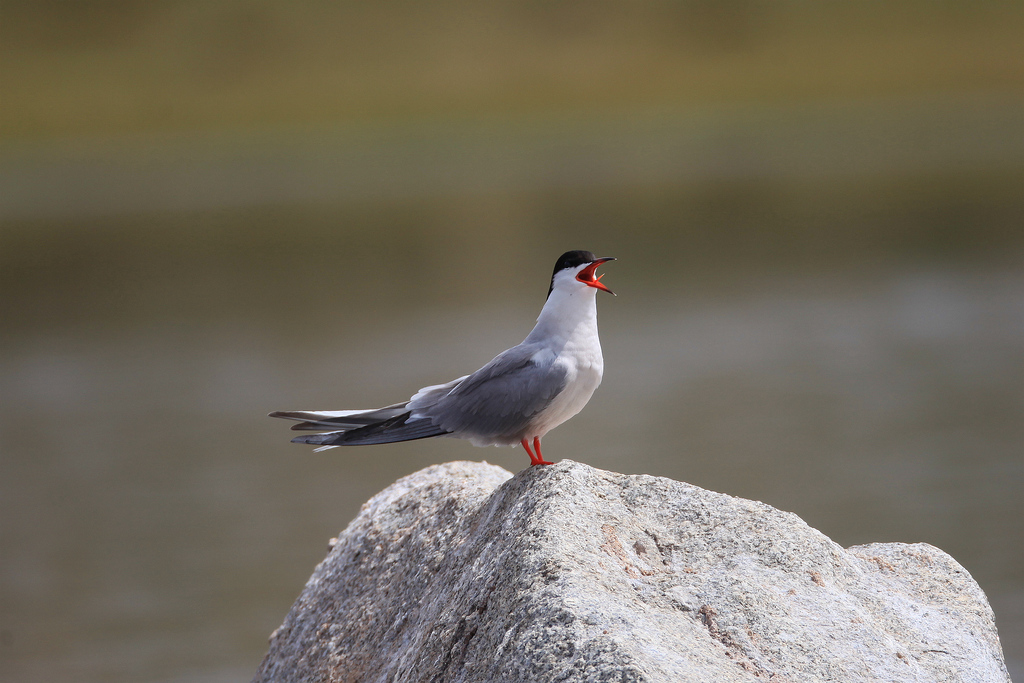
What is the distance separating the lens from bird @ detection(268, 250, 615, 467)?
4367 millimetres

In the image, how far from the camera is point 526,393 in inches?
172

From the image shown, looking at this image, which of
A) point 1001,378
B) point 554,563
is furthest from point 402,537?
point 1001,378

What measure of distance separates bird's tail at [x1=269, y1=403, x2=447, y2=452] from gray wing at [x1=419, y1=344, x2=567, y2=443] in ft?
0.28

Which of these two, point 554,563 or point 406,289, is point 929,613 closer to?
point 554,563

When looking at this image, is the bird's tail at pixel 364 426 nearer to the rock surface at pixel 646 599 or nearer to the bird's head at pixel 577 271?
the rock surface at pixel 646 599

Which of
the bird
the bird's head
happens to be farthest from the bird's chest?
the bird's head

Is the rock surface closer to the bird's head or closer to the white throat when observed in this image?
the white throat

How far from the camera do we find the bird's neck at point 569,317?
4402 mm

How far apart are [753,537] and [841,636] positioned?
1.63ft

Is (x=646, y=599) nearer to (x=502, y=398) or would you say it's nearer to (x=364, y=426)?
(x=502, y=398)

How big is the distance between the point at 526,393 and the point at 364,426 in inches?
30.6

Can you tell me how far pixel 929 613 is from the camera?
→ 3770mm

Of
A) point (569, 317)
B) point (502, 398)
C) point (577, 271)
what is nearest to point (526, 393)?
point (502, 398)

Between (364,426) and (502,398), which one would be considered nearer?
(502,398)
